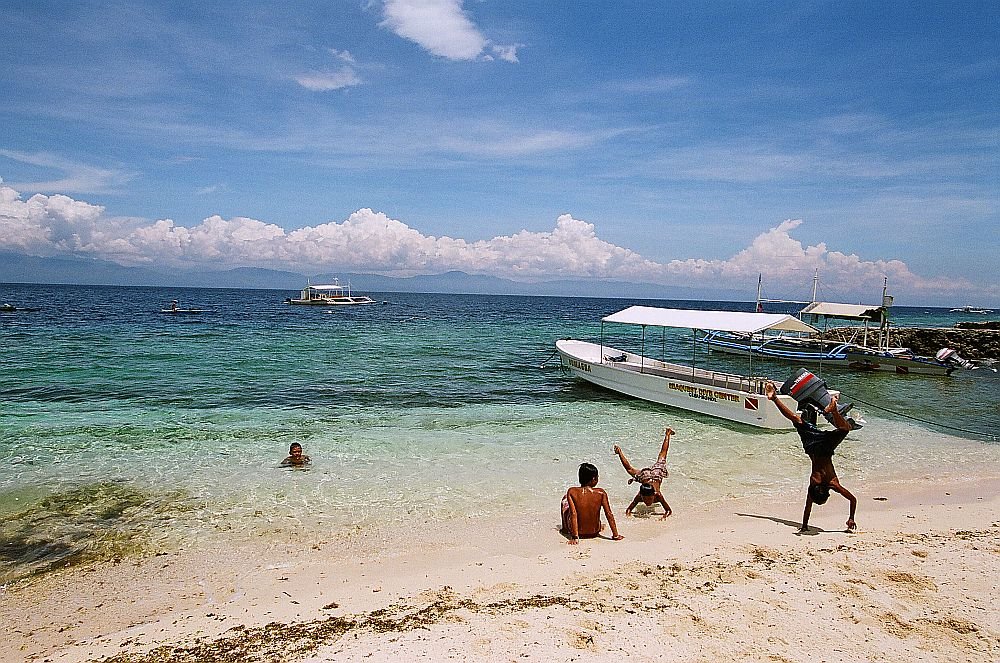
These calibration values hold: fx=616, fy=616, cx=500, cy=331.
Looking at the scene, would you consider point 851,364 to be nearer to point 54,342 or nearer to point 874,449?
point 874,449

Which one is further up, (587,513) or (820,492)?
(820,492)

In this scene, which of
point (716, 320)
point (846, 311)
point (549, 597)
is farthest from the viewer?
point (846, 311)

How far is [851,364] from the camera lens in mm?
31203

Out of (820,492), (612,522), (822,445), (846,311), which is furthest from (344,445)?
(846,311)

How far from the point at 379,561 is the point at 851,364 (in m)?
30.6

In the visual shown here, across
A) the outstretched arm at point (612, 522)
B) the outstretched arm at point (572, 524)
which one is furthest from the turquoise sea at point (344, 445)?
the outstretched arm at point (612, 522)

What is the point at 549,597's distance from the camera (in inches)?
234

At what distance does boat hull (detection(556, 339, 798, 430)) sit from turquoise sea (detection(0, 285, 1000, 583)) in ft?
1.41

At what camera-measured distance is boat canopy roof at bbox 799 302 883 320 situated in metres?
32.5

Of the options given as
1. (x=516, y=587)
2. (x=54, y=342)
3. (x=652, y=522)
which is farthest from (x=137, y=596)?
(x=54, y=342)

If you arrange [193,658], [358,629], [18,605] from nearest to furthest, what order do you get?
[193,658] < [358,629] < [18,605]

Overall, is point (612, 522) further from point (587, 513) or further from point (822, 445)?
point (822, 445)

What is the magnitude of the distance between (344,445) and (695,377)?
1027cm

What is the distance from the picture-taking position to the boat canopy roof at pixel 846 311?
3247 cm
